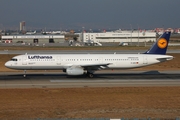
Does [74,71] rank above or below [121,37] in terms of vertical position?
below

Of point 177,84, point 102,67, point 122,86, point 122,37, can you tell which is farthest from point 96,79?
point 122,37

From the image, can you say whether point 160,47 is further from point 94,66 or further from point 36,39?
point 36,39

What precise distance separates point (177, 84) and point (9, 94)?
18.3 m

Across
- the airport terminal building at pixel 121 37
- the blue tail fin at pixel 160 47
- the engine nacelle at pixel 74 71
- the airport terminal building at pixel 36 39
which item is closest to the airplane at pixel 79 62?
the engine nacelle at pixel 74 71

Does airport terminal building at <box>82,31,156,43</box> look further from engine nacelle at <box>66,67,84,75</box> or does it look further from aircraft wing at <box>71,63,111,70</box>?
engine nacelle at <box>66,67,84,75</box>

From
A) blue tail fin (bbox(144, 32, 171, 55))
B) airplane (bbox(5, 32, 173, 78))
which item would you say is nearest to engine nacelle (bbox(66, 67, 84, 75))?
airplane (bbox(5, 32, 173, 78))

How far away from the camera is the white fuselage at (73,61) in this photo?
4328cm

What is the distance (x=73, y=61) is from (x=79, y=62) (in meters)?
0.77

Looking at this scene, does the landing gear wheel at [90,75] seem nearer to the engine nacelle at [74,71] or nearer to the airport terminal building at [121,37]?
the engine nacelle at [74,71]

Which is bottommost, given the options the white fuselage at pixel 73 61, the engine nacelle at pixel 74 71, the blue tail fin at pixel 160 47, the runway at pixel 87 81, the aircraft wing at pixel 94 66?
the runway at pixel 87 81

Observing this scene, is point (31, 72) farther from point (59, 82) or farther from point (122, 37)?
point (122, 37)

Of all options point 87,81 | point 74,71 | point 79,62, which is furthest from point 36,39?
point 87,81

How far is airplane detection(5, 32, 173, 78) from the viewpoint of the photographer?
43250 millimetres

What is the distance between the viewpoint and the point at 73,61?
4388 centimetres
